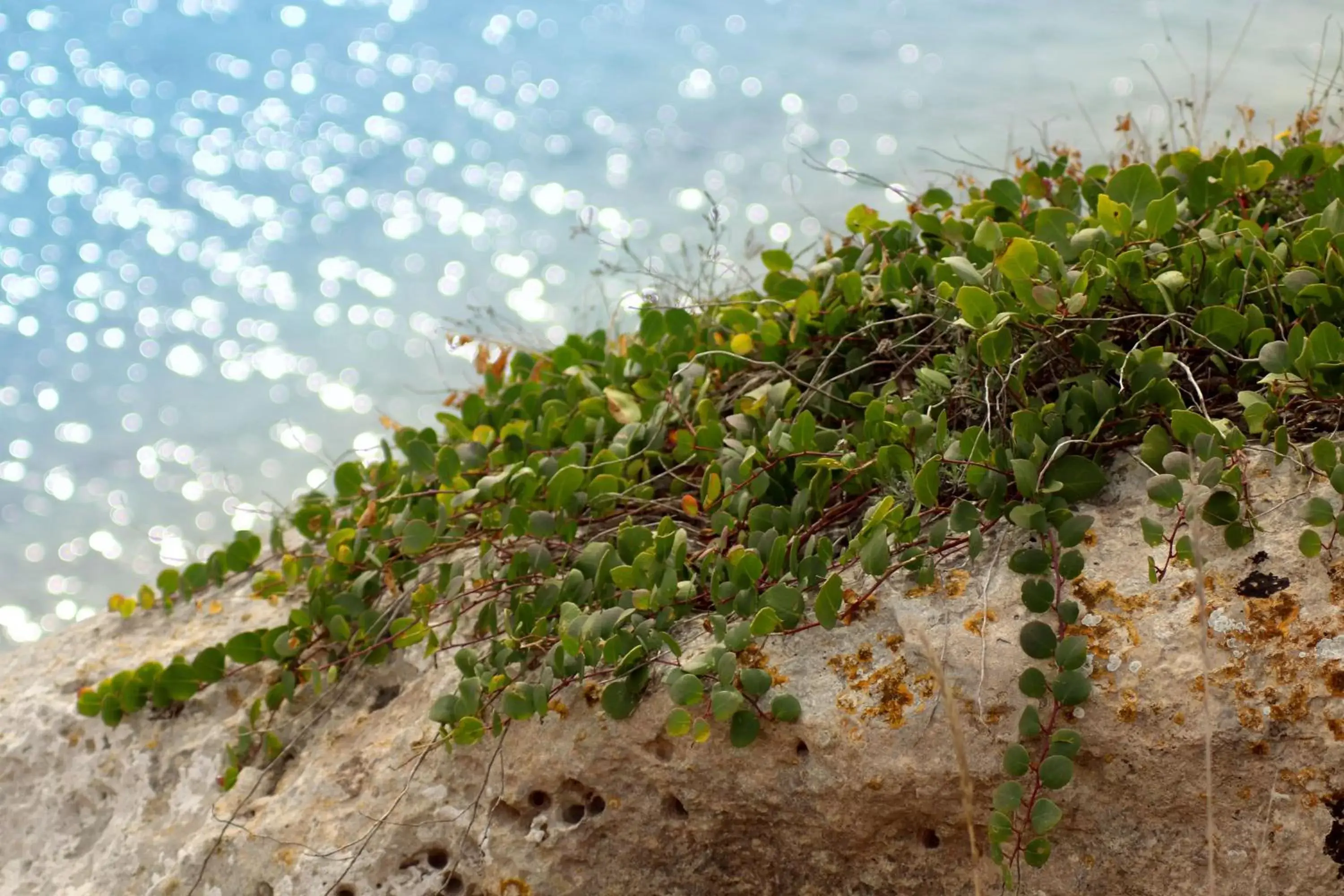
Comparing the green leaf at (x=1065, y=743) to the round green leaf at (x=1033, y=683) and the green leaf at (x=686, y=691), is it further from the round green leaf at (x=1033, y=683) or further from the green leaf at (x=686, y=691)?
the green leaf at (x=686, y=691)

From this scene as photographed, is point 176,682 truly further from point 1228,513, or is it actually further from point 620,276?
point 620,276

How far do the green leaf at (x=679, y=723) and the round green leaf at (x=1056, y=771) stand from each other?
0.61 m

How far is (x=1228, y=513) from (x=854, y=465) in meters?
0.71

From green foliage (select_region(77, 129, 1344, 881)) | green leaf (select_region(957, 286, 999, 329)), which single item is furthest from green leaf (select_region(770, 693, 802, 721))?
green leaf (select_region(957, 286, 999, 329))

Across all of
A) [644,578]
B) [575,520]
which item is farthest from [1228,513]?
[575,520]

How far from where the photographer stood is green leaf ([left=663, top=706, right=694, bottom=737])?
2.16 m

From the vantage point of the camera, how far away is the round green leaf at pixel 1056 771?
6.36 ft

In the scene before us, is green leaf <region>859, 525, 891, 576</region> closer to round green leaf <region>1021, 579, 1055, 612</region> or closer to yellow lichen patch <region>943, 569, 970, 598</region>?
yellow lichen patch <region>943, 569, 970, 598</region>

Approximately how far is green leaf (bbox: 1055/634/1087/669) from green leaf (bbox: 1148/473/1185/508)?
0.28 meters

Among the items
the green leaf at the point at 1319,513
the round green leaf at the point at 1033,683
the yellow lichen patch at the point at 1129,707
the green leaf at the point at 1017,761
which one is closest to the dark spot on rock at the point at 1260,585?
the green leaf at the point at 1319,513

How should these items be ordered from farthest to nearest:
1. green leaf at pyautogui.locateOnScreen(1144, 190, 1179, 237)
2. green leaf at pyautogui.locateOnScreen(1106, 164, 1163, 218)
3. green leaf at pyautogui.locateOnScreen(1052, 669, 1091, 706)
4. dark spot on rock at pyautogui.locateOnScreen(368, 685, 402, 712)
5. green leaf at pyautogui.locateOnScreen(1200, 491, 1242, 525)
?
dark spot on rock at pyautogui.locateOnScreen(368, 685, 402, 712)
green leaf at pyautogui.locateOnScreen(1106, 164, 1163, 218)
green leaf at pyautogui.locateOnScreen(1144, 190, 1179, 237)
green leaf at pyautogui.locateOnScreen(1200, 491, 1242, 525)
green leaf at pyautogui.locateOnScreen(1052, 669, 1091, 706)

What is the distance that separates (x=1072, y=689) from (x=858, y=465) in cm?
68

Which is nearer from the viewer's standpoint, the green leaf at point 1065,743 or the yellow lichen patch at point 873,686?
the green leaf at point 1065,743

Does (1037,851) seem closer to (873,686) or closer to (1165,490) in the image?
(873,686)
